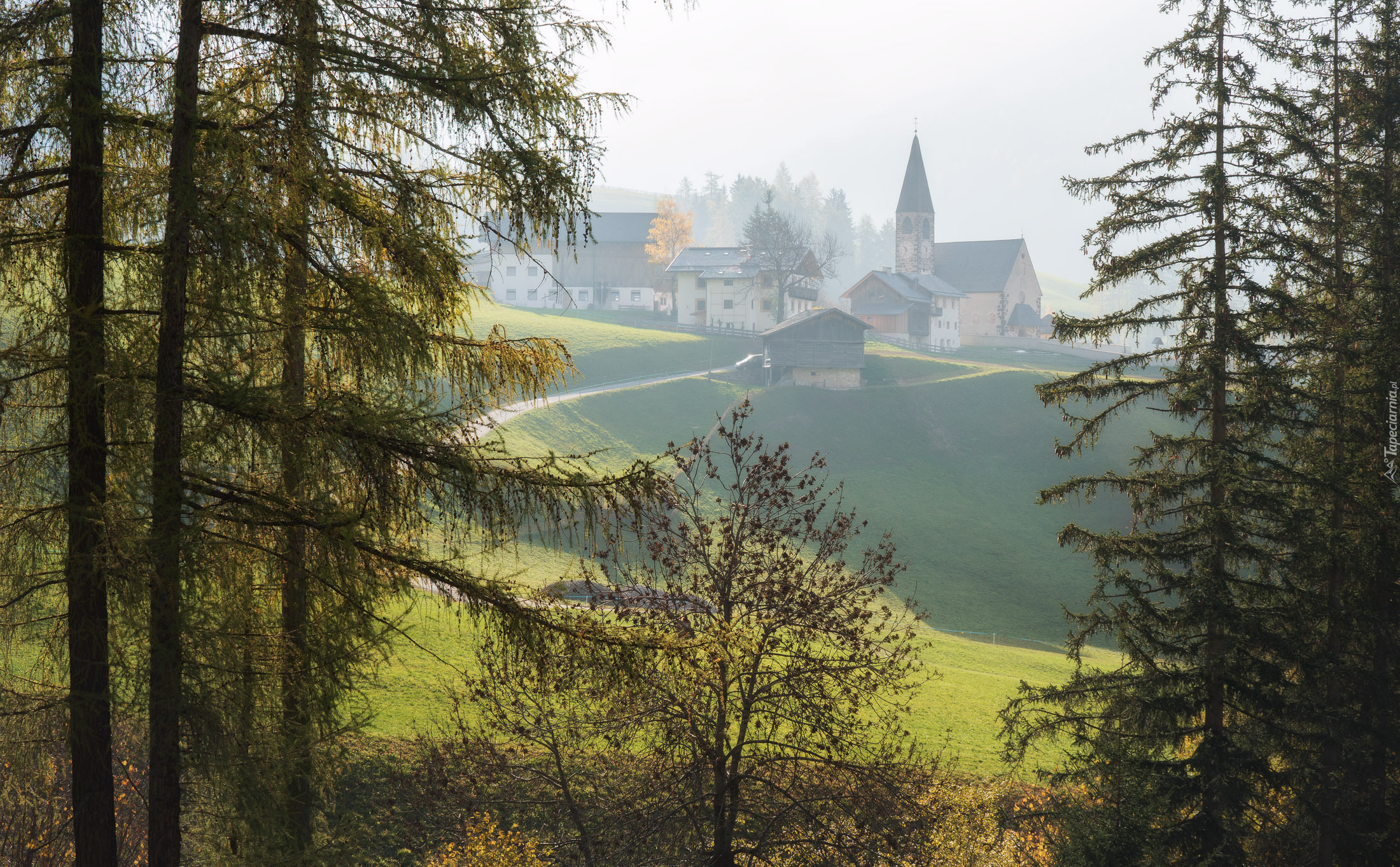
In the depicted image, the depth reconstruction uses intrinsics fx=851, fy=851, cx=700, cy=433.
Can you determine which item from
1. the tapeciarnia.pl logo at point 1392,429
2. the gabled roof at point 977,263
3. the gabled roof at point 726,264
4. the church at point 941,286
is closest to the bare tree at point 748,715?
the tapeciarnia.pl logo at point 1392,429

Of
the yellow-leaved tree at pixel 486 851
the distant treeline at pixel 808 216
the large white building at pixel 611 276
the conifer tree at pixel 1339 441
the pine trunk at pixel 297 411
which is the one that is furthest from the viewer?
the distant treeline at pixel 808 216

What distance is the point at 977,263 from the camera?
89.0 metres

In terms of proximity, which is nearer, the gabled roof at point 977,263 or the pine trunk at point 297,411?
the pine trunk at point 297,411

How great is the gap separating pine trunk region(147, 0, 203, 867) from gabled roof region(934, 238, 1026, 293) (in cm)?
8809

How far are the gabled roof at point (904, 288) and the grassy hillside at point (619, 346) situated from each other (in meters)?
17.2

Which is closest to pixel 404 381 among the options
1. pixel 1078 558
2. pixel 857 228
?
pixel 1078 558

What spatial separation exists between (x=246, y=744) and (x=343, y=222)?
3.46 meters

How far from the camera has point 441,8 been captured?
586 centimetres

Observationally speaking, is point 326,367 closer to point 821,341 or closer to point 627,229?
point 821,341

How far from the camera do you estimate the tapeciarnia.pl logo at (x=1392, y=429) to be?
13188 mm

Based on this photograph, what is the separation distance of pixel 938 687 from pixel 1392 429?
13.0 metres

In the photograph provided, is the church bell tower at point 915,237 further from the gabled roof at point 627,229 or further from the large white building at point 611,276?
the gabled roof at point 627,229

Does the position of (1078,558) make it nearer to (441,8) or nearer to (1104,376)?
(1104,376)

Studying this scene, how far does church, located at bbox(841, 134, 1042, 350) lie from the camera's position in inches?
3142
